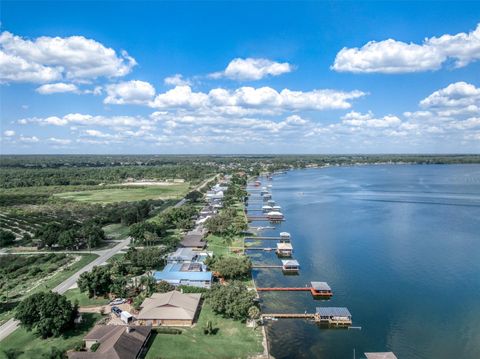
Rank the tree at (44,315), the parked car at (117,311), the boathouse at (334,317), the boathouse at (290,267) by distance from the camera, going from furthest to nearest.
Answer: the boathouse at (290,267), the parked car at (117,311), the boathouse at (334,317), the tree at (44,315)

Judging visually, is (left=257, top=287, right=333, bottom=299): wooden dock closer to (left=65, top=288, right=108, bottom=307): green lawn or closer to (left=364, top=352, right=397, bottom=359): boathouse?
(left=364, top=352, right=397, bottom=359): boathouse

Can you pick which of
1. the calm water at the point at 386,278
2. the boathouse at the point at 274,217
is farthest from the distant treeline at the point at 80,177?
the calm water at the point at 386,278

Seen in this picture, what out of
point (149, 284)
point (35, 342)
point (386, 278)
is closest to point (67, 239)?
point (149, 284)

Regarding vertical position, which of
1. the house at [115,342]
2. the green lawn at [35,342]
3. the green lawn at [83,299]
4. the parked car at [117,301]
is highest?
the house at [115,342]

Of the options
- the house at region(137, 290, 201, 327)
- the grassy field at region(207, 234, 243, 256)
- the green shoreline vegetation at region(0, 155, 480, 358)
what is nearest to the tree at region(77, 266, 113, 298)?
the green shoreline vegetation at region(0, 155, 480, 358)

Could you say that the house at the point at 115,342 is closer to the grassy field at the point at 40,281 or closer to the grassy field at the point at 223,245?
the grassy field at the point at 40,281

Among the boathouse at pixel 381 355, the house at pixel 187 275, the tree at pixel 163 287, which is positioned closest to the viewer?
the boathouse at pixel 381 355

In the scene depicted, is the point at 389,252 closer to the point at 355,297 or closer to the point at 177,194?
the point at 355,297

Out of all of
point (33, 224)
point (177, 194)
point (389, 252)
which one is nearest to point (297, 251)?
point (389, 252)
